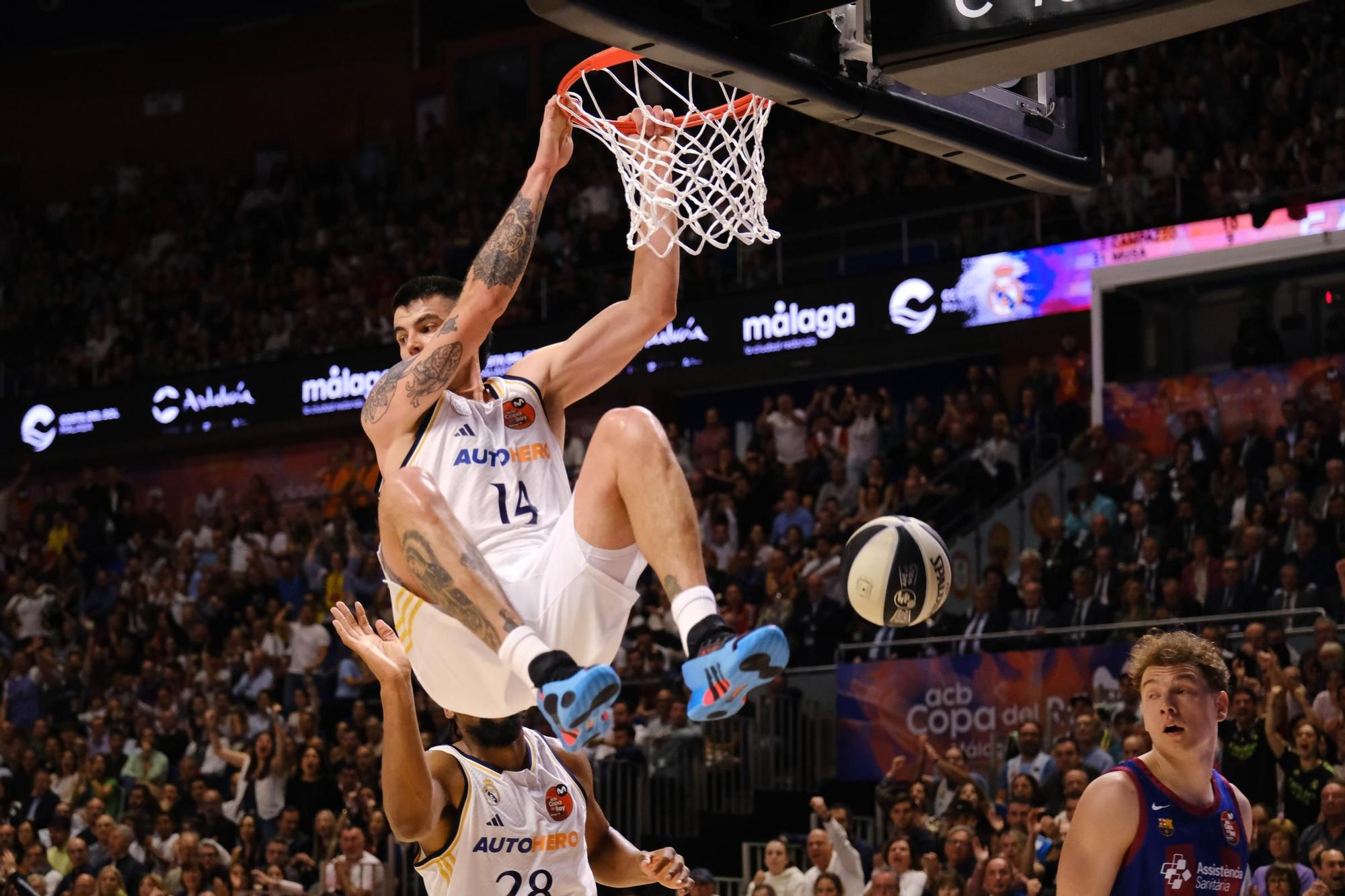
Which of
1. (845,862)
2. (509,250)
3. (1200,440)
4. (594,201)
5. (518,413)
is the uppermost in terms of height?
(594,201)

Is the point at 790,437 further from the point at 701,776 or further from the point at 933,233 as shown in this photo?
the point at 701,776

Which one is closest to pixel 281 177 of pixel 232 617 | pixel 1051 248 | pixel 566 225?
pixel 566 225

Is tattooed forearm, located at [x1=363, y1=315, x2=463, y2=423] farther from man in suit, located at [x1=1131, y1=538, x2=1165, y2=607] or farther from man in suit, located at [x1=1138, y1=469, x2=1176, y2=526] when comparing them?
man in suit, located at [x1=1138, y1=469, x2=1176, y2=526]

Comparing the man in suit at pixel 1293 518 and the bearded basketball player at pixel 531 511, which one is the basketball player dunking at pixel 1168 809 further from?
the man in suit at pixel 1293 518

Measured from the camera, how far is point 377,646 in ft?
19.1

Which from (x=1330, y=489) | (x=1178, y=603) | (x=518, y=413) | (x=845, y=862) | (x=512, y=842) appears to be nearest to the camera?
(x=518, y=413)

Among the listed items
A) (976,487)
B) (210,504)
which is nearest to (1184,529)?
Answer: (976,487)

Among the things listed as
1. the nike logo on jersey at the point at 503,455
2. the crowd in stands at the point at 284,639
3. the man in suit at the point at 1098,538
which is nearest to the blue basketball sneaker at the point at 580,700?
the nike logo on jersey at the point at 503,455

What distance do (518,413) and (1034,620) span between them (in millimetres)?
8081

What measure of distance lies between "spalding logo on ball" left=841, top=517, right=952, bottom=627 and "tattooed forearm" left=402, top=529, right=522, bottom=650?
4.56ft

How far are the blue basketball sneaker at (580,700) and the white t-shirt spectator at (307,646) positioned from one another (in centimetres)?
1203

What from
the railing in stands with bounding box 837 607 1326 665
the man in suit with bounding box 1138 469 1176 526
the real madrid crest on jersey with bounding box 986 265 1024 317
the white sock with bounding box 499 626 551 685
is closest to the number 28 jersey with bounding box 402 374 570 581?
the white sock with bounding box 499 626 551 685

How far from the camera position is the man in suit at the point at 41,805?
15.3 m

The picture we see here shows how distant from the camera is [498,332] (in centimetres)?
1883
